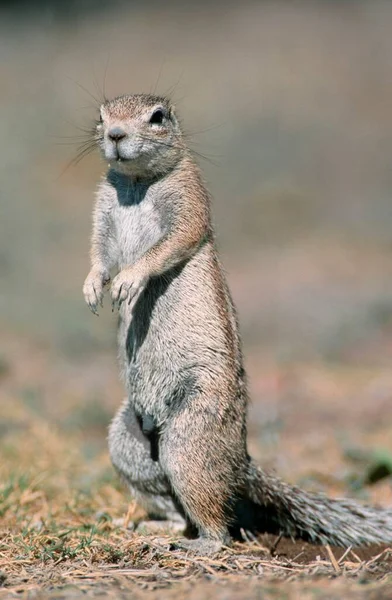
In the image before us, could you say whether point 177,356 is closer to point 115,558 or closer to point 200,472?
point 200,472

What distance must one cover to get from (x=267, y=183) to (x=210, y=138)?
7.45 feet

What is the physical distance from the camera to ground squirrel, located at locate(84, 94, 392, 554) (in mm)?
4949

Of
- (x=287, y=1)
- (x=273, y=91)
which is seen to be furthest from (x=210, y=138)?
(x=287, y=1)

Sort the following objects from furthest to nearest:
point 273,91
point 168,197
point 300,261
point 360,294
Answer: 1. point 273,91
2. point 300,261
3. point 360,294
4. point 168,197

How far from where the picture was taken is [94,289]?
5160 mm

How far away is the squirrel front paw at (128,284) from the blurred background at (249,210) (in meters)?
1.44

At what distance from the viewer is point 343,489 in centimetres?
658

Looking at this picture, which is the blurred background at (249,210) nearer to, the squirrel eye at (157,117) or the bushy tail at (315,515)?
the squirrel eye at (157,117)

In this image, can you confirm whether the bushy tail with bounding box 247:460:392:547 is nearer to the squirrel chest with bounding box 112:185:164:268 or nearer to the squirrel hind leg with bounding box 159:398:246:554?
the squirrel hind leg with bounding box 159:398:246:554

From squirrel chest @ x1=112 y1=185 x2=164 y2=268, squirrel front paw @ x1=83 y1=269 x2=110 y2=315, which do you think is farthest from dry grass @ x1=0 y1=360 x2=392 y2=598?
squirrel chest @ x1=112 y1=185 x2=164 y2=268

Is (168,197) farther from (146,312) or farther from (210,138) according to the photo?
(210,138)

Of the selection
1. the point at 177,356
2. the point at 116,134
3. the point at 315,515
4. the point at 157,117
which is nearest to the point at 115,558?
the point at 177,356

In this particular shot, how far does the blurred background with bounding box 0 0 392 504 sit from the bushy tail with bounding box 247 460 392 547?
106cm

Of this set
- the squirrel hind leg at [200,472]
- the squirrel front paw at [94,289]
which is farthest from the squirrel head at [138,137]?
the squirrel hind leg at [200,472]
